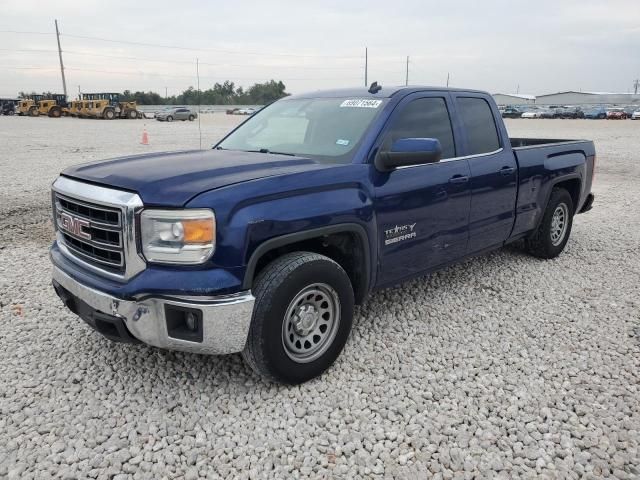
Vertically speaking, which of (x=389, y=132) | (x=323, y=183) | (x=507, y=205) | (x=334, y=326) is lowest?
(x=334, y=326)

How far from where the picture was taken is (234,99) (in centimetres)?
8700

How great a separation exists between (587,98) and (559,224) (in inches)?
4833

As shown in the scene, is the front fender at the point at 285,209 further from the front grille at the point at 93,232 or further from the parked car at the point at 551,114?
the parked car at the point at 551,114

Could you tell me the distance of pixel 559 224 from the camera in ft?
19.5

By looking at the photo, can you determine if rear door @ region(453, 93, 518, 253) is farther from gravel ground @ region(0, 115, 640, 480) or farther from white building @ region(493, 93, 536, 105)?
white building @ region(493, 93, 536, 105)

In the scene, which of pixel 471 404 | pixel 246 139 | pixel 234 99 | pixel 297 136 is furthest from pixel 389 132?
pixel 234 99

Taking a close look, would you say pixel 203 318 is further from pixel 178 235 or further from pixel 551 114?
pixel 551 114

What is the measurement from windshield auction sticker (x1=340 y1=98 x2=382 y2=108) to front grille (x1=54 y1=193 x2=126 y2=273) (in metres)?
2.02

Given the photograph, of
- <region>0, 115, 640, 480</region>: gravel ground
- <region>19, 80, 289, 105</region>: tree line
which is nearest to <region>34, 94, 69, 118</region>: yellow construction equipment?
<region>19, 80, 289, 105</region>: tree line

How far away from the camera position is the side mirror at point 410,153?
340 cm

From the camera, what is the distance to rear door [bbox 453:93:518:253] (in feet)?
14.6

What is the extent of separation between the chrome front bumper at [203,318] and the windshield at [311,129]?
130 cm

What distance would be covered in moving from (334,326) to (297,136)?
1542 millimetres

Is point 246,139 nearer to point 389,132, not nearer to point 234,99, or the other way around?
point 389,132
